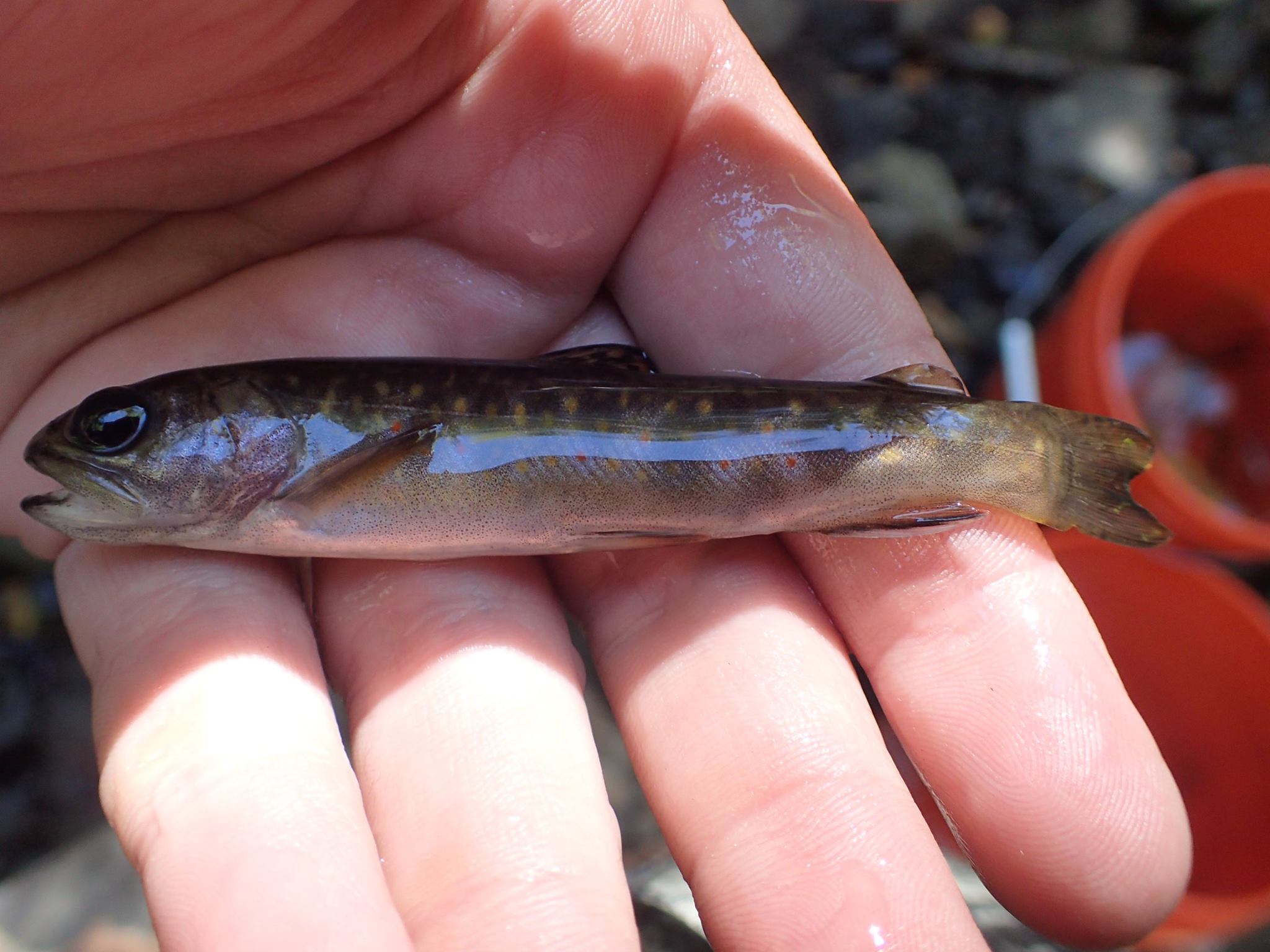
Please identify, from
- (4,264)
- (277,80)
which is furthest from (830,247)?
(4,264)

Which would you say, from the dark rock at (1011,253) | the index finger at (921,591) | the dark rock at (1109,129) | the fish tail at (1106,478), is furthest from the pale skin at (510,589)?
the dark rock at (1109,129)

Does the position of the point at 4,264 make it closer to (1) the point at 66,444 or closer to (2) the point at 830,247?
(1) the point at 66,444

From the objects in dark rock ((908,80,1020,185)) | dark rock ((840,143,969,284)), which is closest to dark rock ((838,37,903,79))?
dark rock ((908,80,1020,185))

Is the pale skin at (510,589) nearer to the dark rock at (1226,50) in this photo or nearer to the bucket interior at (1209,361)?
the bucket interior at (1209,361)

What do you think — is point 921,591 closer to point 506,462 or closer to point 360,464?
point 506,462

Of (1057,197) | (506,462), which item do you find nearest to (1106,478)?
(506,462)
